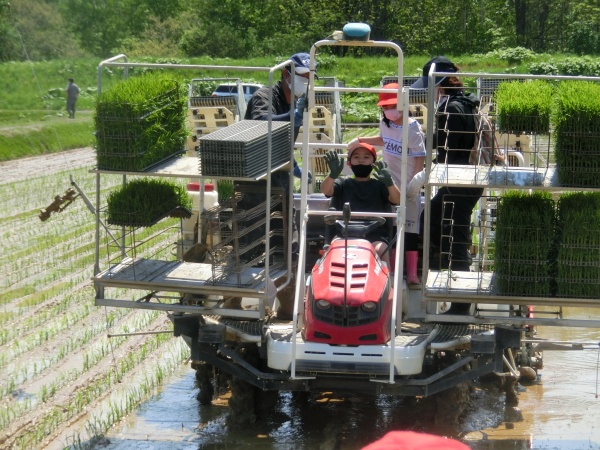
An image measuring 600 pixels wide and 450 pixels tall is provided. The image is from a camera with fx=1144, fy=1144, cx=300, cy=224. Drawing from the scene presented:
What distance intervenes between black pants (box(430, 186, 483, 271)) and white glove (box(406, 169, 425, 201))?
148mm

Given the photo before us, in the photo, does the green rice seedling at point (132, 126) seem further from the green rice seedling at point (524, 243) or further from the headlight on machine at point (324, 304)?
the green rice seedling at point (524, 243)

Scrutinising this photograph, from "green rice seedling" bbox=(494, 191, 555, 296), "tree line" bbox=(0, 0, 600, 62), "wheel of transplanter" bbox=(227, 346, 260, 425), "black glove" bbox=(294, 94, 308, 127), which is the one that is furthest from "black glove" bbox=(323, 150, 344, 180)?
"tree line" bbox=(0, 0, 600, 62)

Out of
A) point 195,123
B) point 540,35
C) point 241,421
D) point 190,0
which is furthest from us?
point 190,0

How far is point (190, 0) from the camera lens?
78.4m

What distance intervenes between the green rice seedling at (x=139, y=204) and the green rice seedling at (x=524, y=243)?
267cm

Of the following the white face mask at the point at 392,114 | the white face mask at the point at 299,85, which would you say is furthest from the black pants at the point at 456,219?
the white face mask at the point at 299,85

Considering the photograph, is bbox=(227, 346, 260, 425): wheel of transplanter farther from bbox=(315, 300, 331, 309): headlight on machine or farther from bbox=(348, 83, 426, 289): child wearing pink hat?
bbox=(348, 83, 426, 289): child wearing pink hat

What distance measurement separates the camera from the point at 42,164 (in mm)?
28078

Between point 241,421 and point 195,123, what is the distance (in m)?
7.82

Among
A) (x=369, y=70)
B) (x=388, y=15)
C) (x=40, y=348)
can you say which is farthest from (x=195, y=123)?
(x=388, y=15)

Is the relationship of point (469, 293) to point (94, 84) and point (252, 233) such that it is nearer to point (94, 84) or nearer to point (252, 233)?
point (252, 233)

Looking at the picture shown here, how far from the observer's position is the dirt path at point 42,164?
25562mm

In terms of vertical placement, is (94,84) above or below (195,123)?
below

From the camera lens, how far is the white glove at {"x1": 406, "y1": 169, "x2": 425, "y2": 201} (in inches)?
354
